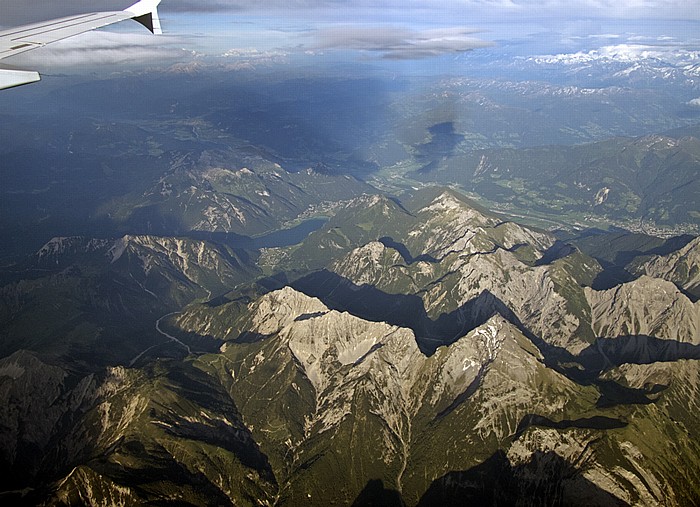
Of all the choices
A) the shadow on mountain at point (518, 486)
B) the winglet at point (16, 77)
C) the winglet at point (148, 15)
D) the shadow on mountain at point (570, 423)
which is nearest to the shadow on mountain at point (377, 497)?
the shadow on mountain at point (518, 486)

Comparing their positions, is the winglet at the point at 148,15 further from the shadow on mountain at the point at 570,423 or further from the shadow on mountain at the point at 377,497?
the shadow on mountain at the point at 570,423

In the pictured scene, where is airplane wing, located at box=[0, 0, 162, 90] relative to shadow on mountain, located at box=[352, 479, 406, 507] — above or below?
above

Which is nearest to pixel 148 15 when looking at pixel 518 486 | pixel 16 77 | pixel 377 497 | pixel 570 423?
pixel 16 77

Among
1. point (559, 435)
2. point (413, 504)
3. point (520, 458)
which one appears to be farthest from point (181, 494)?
point (559, 435)

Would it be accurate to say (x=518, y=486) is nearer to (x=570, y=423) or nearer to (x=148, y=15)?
(x=570, y=423)

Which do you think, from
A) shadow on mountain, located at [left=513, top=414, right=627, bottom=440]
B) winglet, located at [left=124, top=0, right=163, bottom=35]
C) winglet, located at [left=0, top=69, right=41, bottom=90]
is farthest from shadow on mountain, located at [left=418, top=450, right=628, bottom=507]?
winglet, located at [left=0, top=69, right=41, bottom=90]

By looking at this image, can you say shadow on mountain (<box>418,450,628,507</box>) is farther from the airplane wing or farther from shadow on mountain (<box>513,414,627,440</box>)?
the airplane wing
